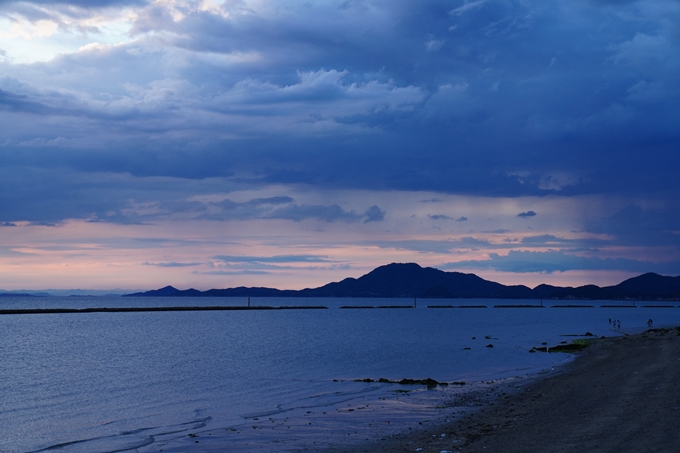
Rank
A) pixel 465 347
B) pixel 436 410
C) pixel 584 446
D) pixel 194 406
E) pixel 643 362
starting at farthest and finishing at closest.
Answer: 1. pixel 465 347
2. pixel 643 362
3. pixel 194 406
4. pixel 436 410
5. pixel 584 446

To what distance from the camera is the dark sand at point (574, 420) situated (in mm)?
16328

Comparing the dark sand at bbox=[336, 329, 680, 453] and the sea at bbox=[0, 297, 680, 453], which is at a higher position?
the dark sand at bbox=[336, 329, 680, 453]

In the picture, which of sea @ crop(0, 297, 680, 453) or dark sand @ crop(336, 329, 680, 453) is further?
sea @ crop(0, 297, 680, 453)

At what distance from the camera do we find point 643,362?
36.6 m

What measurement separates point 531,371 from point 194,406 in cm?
2419

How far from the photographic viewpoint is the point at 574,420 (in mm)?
20031

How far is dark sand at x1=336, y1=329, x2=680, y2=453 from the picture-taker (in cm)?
1633

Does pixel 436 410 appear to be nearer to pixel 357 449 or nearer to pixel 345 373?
pixel 357 449

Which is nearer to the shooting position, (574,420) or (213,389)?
(574,420)

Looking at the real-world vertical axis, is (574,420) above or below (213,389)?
above

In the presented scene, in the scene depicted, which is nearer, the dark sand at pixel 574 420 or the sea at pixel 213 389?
the dark sand at pixel 574 420

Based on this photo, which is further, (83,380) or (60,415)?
(83,380)

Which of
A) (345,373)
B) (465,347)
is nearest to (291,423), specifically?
(345,373)

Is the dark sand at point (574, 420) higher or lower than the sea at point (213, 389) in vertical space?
higher
